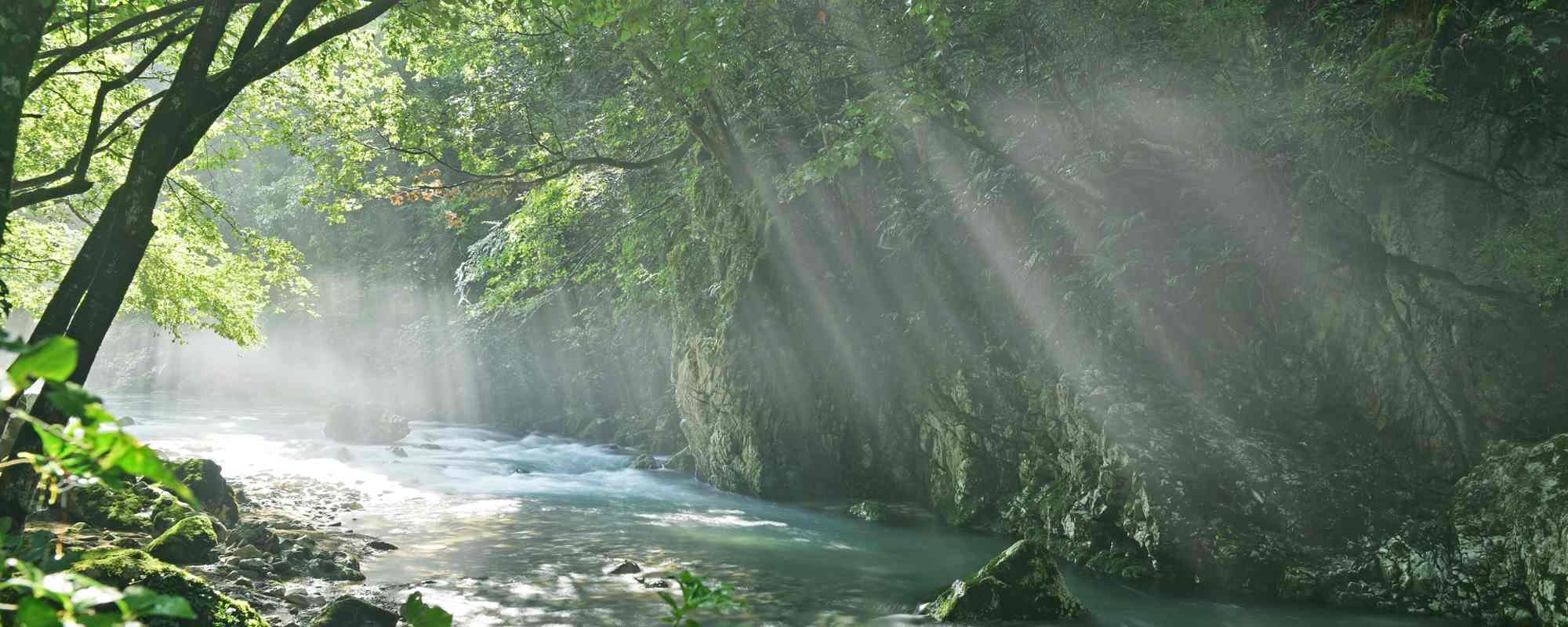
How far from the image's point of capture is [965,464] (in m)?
13.1

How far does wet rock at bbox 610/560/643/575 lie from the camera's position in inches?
408

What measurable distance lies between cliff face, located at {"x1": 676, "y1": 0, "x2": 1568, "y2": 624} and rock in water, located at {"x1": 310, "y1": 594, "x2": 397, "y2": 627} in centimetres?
741

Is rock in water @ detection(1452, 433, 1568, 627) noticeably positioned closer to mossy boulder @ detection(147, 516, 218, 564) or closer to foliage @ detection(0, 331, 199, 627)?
foliage @ detection(0, 331, 199, 627)

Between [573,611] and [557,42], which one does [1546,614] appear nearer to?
[573,611]

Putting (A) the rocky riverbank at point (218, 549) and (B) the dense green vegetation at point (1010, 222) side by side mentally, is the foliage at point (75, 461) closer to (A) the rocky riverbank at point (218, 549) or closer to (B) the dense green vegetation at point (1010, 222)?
(B) the dense green vegetation at point (1010, 222)

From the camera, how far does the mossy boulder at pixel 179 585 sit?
19.7ft

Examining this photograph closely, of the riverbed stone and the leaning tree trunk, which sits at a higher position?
the leaning tree trunk

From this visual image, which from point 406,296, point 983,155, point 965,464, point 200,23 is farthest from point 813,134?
point 406,296

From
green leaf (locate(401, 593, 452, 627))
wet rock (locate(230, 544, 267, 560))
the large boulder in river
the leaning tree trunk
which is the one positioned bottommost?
wet rock (locate(230, 544, 267, 560))

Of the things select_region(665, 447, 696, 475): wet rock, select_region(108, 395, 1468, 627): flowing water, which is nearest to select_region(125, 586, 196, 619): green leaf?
select_region(108, 395, 1468, 627): flowing water

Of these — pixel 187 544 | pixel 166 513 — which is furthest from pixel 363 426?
pixel 187 544

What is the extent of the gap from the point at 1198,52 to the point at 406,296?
28.0 m

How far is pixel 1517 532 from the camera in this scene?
8.27 meters

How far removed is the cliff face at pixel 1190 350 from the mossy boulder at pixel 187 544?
8060 millimetres
